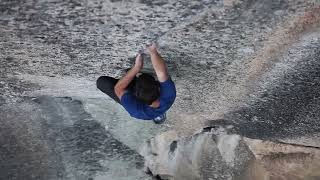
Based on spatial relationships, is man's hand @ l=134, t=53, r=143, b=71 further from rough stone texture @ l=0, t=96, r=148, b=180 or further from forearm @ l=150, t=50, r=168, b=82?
rough stone texture @ l=0, t=96, r=148, b=180

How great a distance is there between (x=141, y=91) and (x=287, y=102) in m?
0.67

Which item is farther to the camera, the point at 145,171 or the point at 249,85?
the point at 145,171

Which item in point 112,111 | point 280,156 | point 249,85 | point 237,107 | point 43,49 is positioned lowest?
point 280,156

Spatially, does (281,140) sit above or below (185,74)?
below

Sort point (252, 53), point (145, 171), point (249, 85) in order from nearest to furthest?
point (252, 53) < point (249, 85) < point (145, 171)

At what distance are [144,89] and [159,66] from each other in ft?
0.32

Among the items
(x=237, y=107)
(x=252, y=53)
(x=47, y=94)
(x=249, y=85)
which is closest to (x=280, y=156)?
(x=237, y=107)

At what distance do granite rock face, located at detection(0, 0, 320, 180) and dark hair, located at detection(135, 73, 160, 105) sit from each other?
0.11m

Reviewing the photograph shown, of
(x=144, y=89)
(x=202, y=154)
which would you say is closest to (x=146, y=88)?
(x=144, y=89)

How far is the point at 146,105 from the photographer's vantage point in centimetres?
194

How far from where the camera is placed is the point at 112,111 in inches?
102

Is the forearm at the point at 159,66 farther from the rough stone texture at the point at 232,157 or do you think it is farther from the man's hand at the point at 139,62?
the rough stone texture at the point at 232,157

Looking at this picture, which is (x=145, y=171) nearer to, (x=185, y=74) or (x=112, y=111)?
(x=112, y=111)

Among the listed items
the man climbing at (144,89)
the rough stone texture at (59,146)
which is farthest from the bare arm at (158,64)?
the rough stone texture at (59,146)
